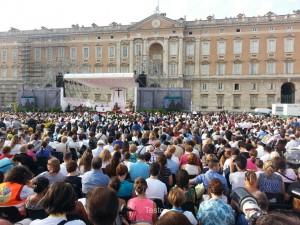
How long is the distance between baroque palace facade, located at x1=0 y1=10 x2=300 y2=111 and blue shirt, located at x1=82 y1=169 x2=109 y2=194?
183ft

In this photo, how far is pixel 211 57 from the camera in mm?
73750

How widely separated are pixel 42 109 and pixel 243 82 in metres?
39.7

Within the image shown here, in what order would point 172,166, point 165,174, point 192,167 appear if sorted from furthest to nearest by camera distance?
point 172,166 → point 192,167 → point 165,174

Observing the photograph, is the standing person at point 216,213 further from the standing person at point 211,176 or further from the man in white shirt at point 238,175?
the man in white shirt at point 238,175

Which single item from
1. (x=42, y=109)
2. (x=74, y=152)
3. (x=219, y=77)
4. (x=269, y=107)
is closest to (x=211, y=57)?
(x=219, y=77)

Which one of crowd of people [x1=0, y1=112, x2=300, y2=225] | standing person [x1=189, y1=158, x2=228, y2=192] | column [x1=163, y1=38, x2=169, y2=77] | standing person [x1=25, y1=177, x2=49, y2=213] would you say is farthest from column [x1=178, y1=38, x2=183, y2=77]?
standing person [x1=25, y1=177, x2=49, y2=213]

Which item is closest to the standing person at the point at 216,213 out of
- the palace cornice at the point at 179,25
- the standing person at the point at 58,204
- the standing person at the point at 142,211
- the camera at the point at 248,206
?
the standing person at the point at 142,211

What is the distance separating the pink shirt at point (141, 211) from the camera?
5281 mm

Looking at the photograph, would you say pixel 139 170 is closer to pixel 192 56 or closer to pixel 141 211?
pixel 141 211

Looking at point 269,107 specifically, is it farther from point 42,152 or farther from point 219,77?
point 42,152

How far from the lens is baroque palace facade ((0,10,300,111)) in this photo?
69438 millimetres

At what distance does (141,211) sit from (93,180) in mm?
1517

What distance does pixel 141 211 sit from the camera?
5328 mm

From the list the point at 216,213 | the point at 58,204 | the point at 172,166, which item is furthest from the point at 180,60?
the point at 58,204
